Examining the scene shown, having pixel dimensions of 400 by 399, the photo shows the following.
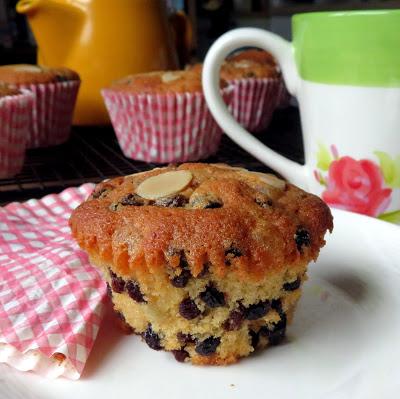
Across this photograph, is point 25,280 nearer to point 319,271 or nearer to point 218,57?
point 319,271

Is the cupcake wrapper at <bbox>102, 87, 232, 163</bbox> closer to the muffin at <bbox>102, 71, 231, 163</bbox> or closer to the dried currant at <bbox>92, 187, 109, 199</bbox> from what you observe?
the muffin at <bbox>102, 71, 231, 163</bbox>

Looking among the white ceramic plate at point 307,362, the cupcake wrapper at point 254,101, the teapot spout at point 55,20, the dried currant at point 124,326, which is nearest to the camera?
the white ceramic plate at point 307,362

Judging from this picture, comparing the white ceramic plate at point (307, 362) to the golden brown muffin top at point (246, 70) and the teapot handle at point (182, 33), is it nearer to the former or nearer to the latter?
the golden brown muffin top at point (246, 70)

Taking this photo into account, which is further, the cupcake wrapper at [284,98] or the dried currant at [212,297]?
the cupcake wrapper at [284,98]

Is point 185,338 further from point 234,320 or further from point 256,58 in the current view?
point 256,58

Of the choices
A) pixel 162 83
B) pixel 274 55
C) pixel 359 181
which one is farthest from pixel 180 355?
pixel 162 83

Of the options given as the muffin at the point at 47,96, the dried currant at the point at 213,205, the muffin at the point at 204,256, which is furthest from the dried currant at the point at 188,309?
the muffin at the point at 47,96

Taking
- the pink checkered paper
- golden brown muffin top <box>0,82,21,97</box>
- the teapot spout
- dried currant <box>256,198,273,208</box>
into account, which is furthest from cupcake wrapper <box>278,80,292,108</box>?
dried currant <box>256,198,273,208</box>
